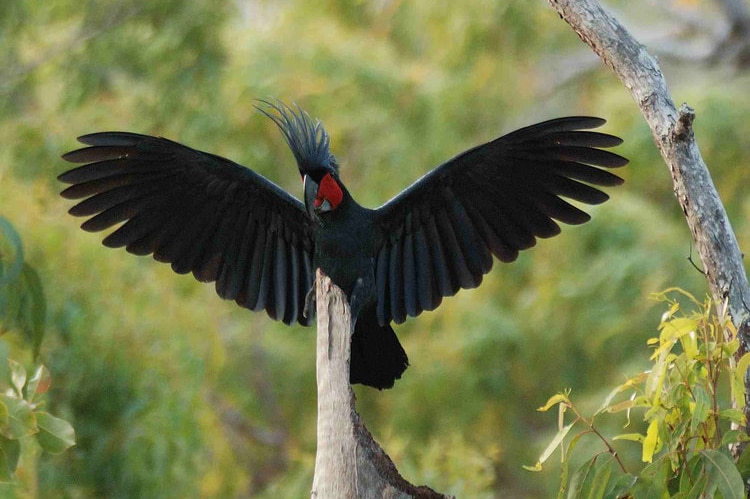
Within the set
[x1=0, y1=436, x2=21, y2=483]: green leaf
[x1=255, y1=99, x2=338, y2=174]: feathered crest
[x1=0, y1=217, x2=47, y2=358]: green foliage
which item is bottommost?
[x1=0, y1=436, x2=21, y2=483]: green leaf

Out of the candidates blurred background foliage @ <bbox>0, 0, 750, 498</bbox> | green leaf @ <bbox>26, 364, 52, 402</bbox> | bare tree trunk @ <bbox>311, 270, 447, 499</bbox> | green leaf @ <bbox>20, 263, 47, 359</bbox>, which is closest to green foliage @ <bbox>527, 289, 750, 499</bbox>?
bare tree trunk @ <bbox>311, 270, 447, 499</bbox>

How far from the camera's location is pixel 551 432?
8.80 metres

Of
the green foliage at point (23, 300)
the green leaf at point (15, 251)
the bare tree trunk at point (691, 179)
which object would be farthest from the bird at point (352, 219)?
the bare tree trunk at point (691, 179)

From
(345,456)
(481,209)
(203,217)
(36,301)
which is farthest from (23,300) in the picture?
(481,209)

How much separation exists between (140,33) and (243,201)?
381 centimetres

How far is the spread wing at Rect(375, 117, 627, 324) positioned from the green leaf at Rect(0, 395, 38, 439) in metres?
1.38

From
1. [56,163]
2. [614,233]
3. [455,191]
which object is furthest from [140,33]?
[455,191]

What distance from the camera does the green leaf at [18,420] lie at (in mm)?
2424

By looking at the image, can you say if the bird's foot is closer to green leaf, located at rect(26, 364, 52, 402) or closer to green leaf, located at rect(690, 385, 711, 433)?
green leaf, located at rect(26, 364, 52, 402)

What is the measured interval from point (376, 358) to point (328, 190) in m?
0.61

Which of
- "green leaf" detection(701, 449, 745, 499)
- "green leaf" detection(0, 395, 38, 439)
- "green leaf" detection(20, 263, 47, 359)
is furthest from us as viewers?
"green leaf" detection(20, 263, 47, 359)

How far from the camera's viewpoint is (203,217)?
11.7 feet

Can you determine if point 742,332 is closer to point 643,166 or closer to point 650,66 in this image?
point 650,66

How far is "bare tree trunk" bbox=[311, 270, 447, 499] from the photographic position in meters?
2.11
